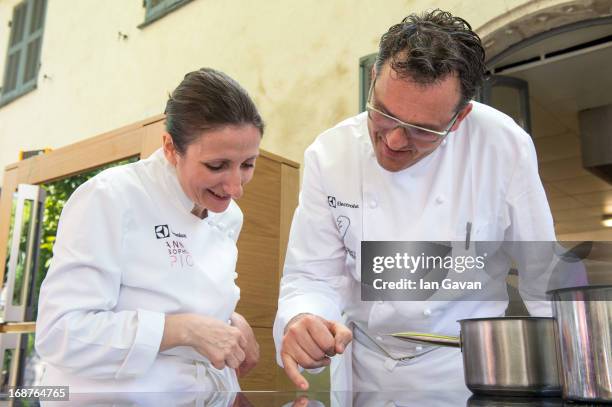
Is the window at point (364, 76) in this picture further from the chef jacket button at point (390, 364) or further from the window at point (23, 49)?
the window at point (23, 49)

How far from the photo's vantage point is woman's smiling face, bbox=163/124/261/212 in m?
1.44

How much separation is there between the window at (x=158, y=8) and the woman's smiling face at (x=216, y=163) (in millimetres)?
3272

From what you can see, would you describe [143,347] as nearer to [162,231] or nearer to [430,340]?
[162,231]

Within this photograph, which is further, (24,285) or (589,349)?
(24,285)

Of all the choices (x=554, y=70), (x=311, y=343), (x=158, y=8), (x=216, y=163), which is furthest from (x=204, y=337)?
(x=158, y=8)

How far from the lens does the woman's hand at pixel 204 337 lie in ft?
4.14

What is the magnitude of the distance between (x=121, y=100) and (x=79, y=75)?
0.87 metres

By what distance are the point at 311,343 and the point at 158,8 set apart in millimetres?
4116

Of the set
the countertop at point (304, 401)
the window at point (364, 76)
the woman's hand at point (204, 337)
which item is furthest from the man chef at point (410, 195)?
the window at point (364, 76)

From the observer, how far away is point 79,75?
5426 millimetres

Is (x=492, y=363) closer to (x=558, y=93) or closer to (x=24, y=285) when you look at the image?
(x=24, y=285)

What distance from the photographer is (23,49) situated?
6.53m

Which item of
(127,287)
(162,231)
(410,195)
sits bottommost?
(127,287)

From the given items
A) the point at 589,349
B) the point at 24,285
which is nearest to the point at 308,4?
the point at 24,285
